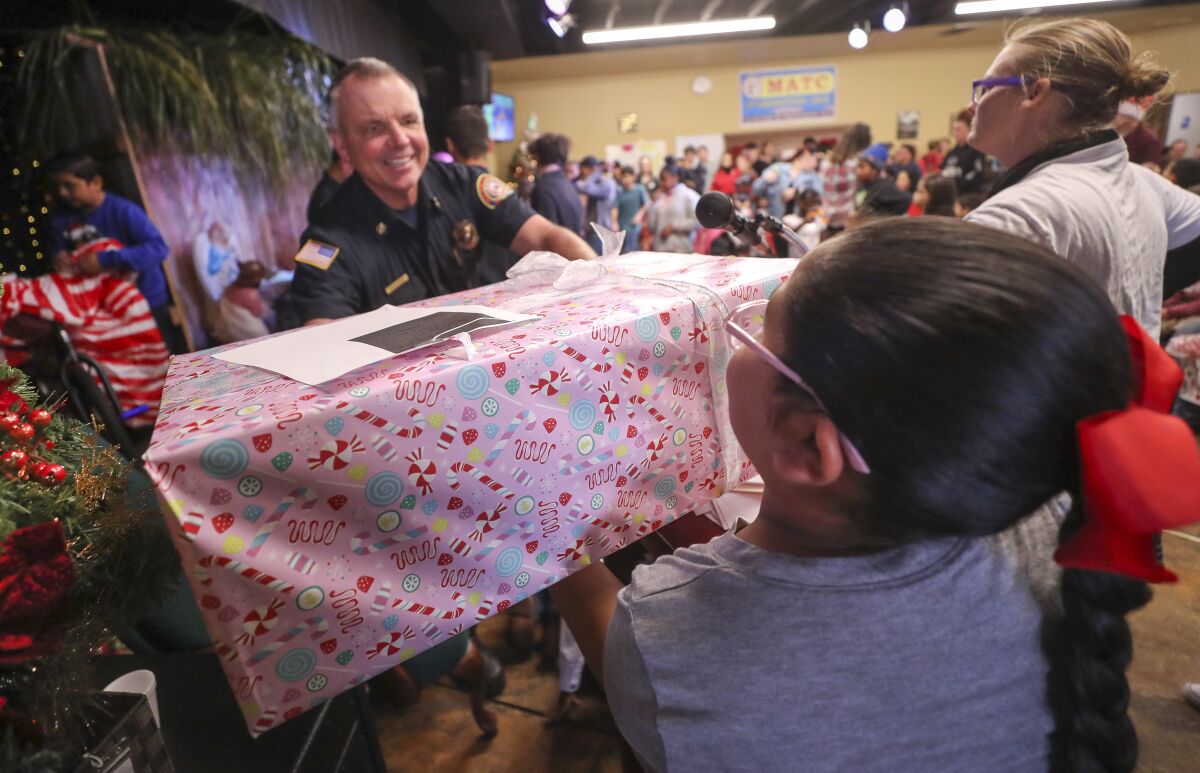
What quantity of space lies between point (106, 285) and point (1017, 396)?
A: 359 centimetres

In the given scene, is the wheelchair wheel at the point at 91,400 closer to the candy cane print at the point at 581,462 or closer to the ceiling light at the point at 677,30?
the candy cane print at the point at 581,462

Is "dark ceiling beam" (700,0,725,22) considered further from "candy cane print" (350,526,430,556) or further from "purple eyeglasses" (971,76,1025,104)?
"candy cane print" (350,526,430,556)

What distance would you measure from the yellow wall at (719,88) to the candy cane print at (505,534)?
31.0ft

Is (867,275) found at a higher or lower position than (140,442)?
higher

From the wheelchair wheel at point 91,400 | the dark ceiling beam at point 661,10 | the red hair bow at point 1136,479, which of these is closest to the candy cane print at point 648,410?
the red hair bow at point 1136,479

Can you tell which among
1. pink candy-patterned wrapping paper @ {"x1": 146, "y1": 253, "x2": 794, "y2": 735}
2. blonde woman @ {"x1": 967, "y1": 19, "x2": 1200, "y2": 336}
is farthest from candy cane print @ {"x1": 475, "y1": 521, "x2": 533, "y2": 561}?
blonde woman @ {"x1": 967, "y1": 19, "x2": 1200, "y2": 336}

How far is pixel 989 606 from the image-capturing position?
522mm

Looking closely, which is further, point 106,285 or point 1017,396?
point 106,285

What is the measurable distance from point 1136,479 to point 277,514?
700 mm

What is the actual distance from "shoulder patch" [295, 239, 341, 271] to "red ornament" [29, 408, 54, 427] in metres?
0.86

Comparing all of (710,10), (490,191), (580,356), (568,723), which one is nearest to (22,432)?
(580,356)

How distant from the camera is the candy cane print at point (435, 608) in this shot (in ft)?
2.13

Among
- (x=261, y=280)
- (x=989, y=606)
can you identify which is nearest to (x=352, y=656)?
(x=989, y=606)

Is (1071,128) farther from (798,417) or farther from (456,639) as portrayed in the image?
(456,639)
